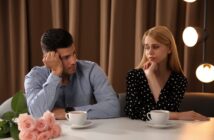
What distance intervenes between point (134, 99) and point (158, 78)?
0.84 feet

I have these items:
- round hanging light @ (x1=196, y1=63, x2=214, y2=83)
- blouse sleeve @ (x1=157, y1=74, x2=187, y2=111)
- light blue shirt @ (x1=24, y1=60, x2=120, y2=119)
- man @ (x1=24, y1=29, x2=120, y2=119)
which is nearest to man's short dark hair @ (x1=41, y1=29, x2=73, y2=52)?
man @ (x1=24, y1=29, x2=120, y2=119)

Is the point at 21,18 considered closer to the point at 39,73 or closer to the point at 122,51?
the point at 122,51

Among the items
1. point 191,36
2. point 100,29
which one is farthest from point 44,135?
point 100,29

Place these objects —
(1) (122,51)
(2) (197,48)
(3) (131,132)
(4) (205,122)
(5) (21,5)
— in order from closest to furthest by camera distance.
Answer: (3) (131,132)
(4) (205,122)
(2) (197,48)
(1) (122,51)
(5) (21,5)

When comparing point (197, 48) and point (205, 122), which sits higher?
point (197, 48)

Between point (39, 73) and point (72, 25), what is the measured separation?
108 centimetres

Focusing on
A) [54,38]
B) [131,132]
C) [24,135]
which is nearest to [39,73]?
[54,38]

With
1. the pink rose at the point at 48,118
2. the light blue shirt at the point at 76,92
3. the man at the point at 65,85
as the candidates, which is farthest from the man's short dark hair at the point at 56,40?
the pink rose at the point at 48,118

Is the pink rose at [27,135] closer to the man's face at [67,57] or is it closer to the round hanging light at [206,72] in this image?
the man's face at [67,57]

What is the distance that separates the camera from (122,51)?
2830 mm

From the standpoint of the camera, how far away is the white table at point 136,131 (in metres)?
1.29

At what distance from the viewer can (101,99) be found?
186cm

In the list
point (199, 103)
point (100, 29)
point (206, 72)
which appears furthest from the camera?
point (100, 29)

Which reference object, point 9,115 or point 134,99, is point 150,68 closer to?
point 134,99
